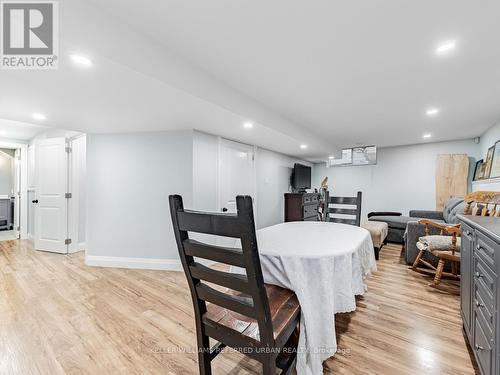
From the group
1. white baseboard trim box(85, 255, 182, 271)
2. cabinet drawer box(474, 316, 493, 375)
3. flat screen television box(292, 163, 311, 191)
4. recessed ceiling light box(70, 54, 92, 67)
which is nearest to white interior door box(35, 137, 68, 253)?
white baseboard trim box(85, 255, 182, 271)

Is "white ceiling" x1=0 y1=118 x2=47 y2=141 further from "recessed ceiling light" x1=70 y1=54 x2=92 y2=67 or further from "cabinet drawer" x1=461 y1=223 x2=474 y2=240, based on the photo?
"cabinet drawer" x1=461 y1=223 x2=474 y2=240

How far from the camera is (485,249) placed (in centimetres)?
119

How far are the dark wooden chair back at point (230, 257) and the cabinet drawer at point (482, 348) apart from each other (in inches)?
43.3

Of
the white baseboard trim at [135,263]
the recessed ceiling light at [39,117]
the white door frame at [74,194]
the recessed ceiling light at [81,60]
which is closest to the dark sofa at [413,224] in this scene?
the white baseboard trim at [135,263]

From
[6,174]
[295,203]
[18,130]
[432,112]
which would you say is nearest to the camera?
[432,112]

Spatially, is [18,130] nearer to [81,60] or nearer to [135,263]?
[135,263]

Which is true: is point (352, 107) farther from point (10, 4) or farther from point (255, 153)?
point (10, 4)

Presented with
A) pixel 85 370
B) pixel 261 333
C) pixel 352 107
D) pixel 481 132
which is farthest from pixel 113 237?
pixel 481 132

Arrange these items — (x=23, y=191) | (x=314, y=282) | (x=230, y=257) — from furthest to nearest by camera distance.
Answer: (x=23, y=191)
(x=314, y=282)
(x=230, y=257)

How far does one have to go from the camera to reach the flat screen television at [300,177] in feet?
19.3

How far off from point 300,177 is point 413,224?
10.2 feet


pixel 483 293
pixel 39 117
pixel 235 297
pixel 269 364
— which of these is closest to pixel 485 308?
pixel 483 293

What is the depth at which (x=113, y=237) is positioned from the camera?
3354 mm

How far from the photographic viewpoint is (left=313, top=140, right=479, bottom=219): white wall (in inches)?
206
